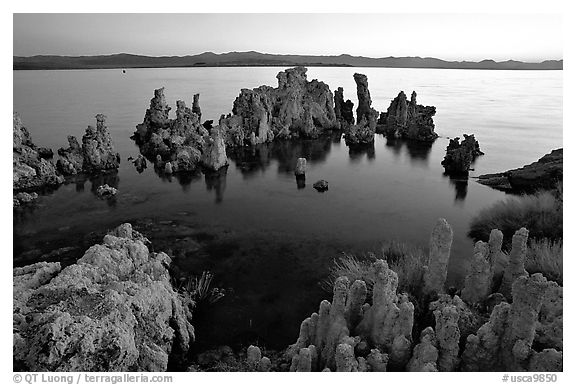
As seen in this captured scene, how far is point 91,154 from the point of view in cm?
3138

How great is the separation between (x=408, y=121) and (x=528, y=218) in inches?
1372

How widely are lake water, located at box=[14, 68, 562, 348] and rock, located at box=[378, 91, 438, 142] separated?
7.84 ft

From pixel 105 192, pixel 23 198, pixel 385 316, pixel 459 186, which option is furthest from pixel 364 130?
pixel 385 316

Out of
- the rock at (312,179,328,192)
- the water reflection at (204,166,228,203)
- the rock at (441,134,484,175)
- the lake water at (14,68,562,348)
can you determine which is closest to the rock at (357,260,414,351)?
the lake water at (14,68,562,348)

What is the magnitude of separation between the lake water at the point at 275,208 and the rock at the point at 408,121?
7.84 ft

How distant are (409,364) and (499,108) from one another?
58318mm

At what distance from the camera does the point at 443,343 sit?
771 cm

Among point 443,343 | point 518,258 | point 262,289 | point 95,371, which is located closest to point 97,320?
point 95,371

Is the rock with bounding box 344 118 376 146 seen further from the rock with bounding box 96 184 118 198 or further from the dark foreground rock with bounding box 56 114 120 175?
the rock with bounding box 96 184 118 198

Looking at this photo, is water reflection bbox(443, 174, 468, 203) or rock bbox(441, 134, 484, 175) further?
rock bbox(441, 134, 484, 175)

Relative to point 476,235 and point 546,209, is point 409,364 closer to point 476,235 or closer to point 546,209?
point 546,209

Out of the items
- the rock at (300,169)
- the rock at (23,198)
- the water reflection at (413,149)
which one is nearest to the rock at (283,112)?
the water reflection at (413,149)

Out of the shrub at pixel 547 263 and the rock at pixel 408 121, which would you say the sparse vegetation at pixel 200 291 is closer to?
the shrub at pixel 547 263

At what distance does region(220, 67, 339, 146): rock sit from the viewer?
143 ft
